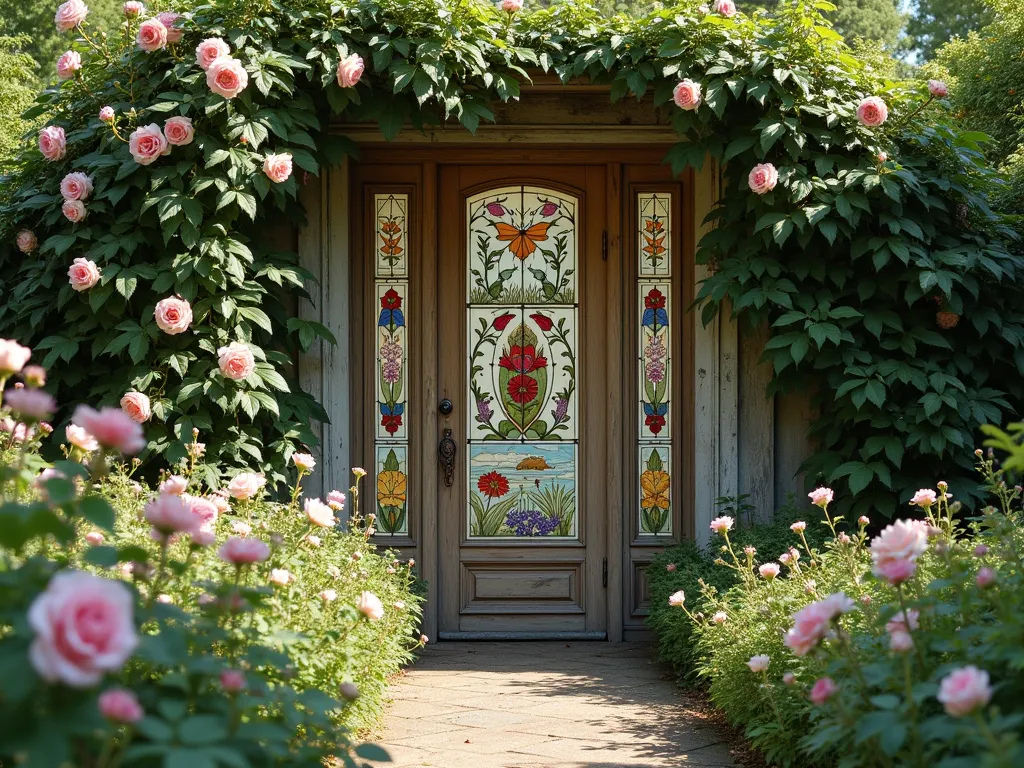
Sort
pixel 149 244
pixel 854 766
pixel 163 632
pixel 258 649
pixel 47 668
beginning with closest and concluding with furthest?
pixel 47 668, pixel 163 632, pixel 258 649, pixel 854 766, pixel 149 244

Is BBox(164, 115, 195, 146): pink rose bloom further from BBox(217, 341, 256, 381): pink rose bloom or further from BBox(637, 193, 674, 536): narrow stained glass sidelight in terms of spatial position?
BBox(637, 193, 674, 536): narrow stained glass sidelight

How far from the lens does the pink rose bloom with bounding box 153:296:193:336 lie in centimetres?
439

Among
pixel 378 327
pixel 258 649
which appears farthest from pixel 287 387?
pixel 258 649

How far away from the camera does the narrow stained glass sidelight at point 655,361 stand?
5.42 meters

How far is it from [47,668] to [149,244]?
12.5 feet

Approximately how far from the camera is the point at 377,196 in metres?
5.39

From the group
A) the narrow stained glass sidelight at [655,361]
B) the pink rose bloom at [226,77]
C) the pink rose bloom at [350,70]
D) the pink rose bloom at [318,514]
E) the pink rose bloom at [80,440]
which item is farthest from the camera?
the narrow stained glass sidelight at [655,361]

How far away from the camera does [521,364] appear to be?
541 cm

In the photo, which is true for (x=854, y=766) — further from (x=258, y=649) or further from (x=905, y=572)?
(x=258, y=649)

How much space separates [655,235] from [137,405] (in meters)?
2.66

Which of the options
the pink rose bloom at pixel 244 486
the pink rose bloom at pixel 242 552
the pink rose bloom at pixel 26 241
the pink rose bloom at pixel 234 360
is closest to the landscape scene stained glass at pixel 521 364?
the pink rose bloom at pixel 234 360

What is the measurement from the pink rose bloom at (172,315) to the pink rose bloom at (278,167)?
660 mm

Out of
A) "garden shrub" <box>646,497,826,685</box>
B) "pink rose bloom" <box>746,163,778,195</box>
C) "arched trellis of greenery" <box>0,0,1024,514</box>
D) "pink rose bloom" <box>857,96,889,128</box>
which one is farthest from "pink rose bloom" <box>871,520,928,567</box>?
"pink rose bloom" <box>857,96,889,128</box>

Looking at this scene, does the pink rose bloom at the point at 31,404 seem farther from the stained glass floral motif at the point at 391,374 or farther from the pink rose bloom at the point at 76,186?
the stained glass floral motif at the point at 391,374
